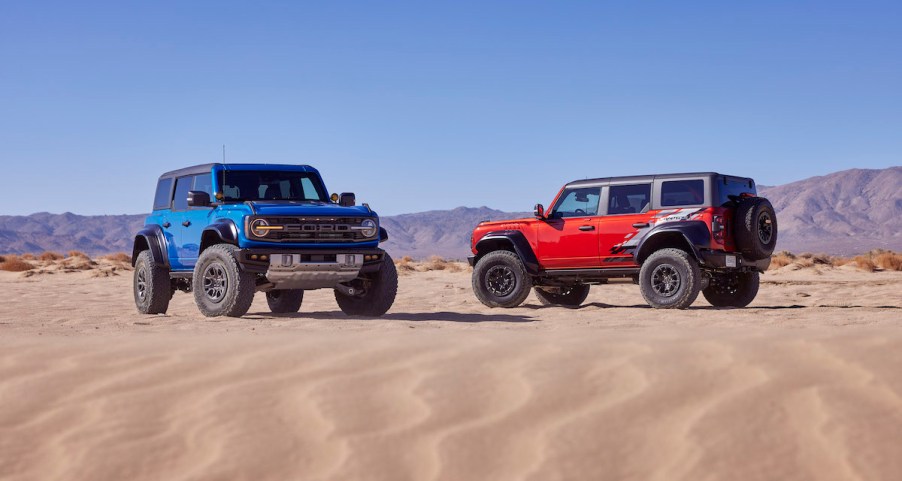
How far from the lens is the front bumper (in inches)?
470

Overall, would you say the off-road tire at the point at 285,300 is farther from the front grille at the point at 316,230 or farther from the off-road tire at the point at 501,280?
the front grille at the point at 316,230

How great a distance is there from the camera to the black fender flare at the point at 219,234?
478 inches

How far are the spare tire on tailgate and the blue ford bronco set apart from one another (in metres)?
4.27

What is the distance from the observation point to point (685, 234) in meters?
13.6

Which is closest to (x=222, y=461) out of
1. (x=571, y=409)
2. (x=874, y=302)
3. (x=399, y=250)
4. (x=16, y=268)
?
(x=571, y=409)

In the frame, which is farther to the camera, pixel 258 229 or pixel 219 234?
pixel 219 234

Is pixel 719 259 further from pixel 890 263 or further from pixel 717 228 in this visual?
pixel 890 263

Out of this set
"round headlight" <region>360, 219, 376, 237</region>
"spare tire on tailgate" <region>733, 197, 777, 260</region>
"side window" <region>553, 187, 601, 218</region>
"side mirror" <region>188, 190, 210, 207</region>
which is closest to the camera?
"side mirror" <region>188, 190, 210, 207</region>

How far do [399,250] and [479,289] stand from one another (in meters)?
147

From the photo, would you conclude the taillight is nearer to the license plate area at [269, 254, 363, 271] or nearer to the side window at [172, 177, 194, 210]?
the license plate area at [269, 254, 363, 271]

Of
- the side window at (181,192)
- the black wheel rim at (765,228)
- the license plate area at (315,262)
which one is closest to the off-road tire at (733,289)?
the black wheel rim at (765,228)

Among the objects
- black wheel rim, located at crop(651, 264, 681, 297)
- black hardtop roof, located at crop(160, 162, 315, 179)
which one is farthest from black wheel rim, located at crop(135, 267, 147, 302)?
black wheel rim, located at crop(651, 264, 681, 297)

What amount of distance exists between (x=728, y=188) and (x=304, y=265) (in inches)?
217

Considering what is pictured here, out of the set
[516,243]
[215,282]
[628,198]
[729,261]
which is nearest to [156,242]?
[215,282]
